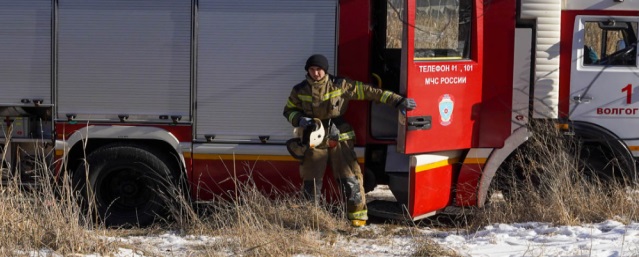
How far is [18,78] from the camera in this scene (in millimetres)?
Result: 9312

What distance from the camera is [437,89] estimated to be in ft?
28.6

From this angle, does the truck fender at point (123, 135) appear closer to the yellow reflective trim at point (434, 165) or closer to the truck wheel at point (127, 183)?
the truck wheel at point (127, 183)

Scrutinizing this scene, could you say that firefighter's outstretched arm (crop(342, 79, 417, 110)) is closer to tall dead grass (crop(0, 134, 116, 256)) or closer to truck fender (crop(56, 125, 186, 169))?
truck fender (crop(56, 125, 186, 169))

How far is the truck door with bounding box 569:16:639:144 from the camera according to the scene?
9.16 m

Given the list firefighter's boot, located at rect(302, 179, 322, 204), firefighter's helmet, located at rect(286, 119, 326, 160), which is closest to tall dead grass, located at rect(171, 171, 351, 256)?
firefighter's boot, located at rect(302, 179, 322, 204)

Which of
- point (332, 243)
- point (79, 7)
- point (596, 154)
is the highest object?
point (79, 7)

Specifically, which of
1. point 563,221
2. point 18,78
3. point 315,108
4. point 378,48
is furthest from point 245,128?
point 563,221

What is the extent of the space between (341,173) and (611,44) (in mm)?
2659

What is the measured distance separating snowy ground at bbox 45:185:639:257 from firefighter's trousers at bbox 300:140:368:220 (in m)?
0.29

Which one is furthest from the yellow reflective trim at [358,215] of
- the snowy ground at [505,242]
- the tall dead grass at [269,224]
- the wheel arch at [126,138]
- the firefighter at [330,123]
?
the wheel arch at [126,138]

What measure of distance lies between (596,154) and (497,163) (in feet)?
3.07

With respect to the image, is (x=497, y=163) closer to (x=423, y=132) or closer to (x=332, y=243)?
(x=423, y=132)

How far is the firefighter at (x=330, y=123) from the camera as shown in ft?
28.5

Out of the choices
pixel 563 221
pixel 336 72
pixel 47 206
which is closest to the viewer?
pixel 47 206
